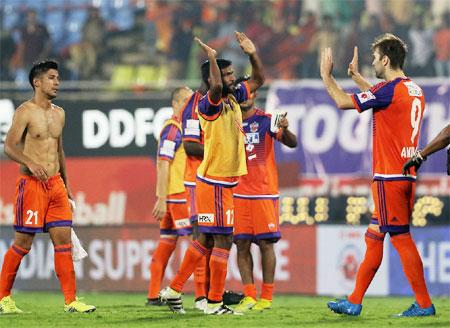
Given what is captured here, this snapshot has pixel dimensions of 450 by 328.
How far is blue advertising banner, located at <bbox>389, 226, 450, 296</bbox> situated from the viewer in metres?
15.4

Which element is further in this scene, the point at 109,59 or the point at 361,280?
the point at 109,59

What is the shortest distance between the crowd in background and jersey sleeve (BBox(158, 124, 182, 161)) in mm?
5964

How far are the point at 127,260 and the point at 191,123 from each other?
5.93 metres

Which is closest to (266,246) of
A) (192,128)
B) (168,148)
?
(168,148)

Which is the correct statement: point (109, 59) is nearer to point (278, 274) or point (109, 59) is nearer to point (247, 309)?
point (278, 274)

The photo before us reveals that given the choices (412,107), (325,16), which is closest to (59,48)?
(325,16)

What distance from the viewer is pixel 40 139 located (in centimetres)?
1048

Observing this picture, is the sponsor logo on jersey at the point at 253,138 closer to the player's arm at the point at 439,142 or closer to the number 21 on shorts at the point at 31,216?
the number 21 on shorts at the point at 31,216

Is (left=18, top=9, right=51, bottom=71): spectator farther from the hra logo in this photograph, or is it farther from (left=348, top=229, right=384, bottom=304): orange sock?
(left=348, top=229, right=384, bottom=304): orange sock

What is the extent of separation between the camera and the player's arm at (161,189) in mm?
11984

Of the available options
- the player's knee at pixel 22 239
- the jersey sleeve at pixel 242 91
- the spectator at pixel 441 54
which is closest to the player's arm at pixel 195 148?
the jersey sleeve at pixel 242 91

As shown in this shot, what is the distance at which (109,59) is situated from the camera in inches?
734

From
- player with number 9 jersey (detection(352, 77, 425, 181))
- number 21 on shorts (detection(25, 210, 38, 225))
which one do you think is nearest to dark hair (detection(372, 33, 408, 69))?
player with number 9 jersey (detection(352, 77, 425, 181))

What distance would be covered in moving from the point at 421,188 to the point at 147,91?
4123 millimetres
